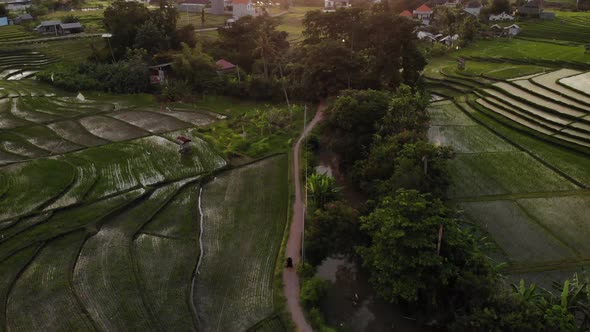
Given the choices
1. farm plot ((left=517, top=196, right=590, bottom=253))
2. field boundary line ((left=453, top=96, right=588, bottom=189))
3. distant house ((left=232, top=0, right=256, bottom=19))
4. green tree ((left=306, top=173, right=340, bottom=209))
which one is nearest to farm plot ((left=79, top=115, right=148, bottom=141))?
green tree ((left=306, top=173, right=340, bottom=209))

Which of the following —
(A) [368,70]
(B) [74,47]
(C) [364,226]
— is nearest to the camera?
(C) [364,226]

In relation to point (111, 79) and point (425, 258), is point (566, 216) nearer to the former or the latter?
point (425, 258)

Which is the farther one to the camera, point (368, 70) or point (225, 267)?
point (368, 70)

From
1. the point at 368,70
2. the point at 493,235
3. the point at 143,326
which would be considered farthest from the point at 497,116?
the point at 143,326

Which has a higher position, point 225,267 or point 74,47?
point 74,47

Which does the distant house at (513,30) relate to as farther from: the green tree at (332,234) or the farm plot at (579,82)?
the green tree at (332,234)

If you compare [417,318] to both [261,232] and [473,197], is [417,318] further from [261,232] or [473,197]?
[473,197]
